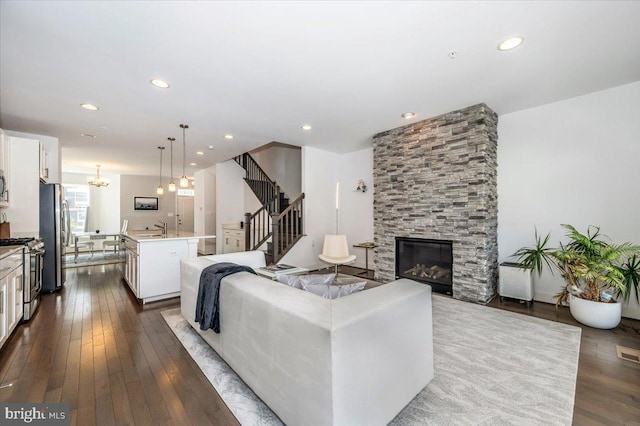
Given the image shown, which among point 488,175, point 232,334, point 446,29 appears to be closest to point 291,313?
point 232,334

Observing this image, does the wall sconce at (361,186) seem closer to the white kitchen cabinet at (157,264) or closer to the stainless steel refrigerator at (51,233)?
the white kitchen cabinet at (157,264)

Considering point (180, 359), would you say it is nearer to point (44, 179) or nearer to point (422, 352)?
point (422, 352)

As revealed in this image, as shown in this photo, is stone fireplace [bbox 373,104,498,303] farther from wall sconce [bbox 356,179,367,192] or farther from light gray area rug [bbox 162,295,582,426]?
wall sconce [bbox 356,179,367,192]

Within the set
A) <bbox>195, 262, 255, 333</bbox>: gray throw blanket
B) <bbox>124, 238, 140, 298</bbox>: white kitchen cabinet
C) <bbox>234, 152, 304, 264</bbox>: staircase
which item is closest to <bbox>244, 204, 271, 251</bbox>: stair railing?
<bbox>234, 152, 304, 264</bbox>: staircase

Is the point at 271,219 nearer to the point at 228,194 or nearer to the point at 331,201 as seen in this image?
the point at 331,201

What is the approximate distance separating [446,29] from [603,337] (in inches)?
136

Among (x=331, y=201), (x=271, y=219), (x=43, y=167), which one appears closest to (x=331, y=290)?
(x=271, y=219)

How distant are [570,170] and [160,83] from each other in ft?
17.7

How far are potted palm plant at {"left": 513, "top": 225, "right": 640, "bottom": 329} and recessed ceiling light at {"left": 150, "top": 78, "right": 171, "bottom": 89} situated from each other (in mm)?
5167

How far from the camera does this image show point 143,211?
10406 millimetres

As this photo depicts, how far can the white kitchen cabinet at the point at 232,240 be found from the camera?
286 inches

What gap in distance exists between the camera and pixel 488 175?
398 cm

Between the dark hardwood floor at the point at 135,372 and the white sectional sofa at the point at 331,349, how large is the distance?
0.43m

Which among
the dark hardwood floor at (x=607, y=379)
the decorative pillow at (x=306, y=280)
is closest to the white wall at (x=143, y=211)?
the decorative pillow at (x=306, y=280)
